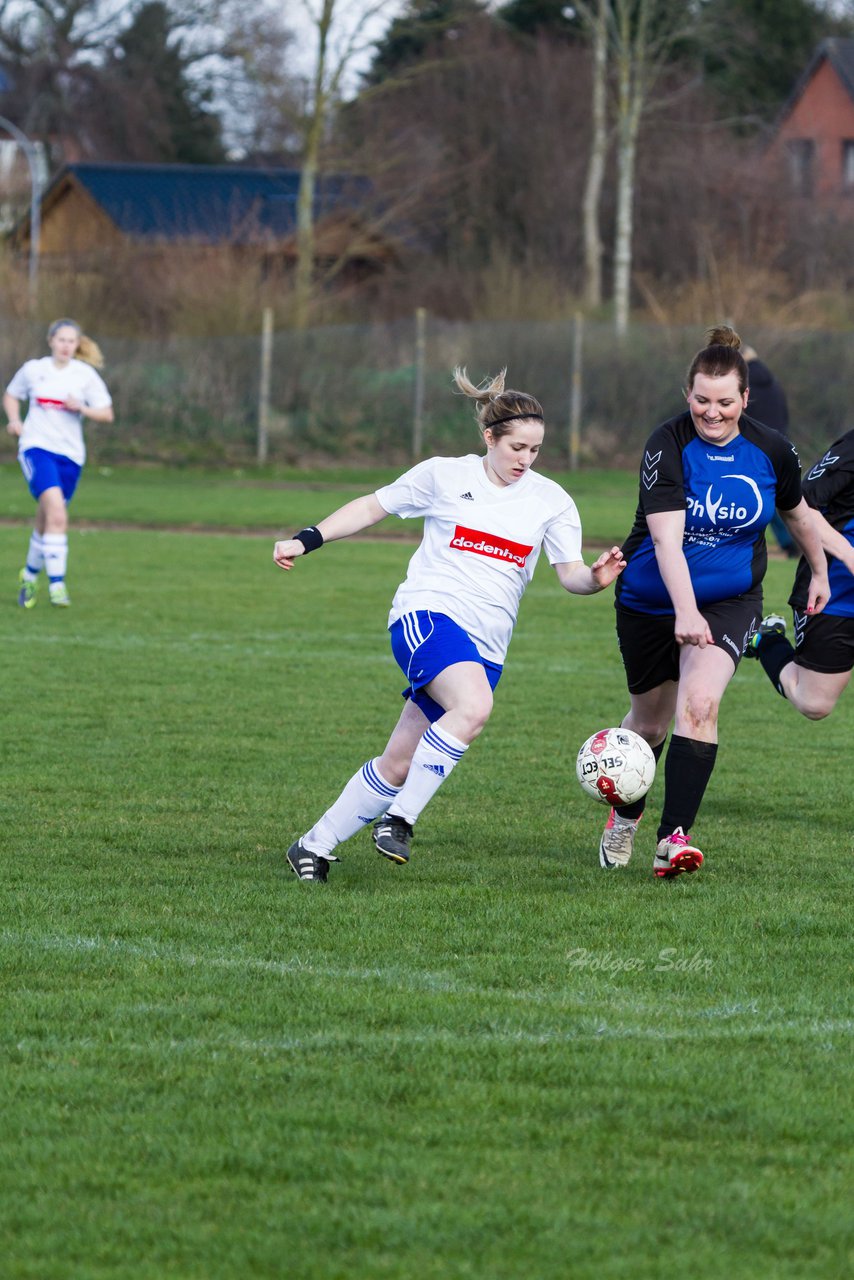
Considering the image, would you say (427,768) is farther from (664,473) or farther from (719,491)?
(719,491)

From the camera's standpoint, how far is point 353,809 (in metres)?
5.94

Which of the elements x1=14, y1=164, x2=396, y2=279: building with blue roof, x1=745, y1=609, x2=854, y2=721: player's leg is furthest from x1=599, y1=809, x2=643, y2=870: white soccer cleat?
x1=14, y1=164, x2=396, y2=279: building with blue roof

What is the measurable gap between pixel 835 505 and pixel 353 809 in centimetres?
227

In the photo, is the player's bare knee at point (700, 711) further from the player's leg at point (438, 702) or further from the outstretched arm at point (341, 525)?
the outstretched arm at point (341, 525)

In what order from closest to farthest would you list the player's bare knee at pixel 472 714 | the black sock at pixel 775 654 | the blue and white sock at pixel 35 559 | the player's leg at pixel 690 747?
the player's bare knee at pixel 472 714 → the player's leg at pixel 690 747 → the black sock at pixel 775 654 → the blue and white sock at pixel 35 559

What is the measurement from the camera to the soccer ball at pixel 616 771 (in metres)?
6.11

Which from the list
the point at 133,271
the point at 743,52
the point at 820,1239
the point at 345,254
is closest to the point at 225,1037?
the point at 820,1239

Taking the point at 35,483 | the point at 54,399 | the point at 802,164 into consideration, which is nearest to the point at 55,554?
the point at 35,483

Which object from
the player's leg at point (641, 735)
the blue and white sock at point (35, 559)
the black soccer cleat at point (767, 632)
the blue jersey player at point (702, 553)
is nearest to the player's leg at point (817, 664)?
the black soccer cleat at point (767, 632)

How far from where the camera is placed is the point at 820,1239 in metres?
3.18

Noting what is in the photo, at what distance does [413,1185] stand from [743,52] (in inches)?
2059

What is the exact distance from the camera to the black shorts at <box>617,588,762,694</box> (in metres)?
6.19

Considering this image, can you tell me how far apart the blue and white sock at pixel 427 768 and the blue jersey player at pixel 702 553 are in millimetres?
766

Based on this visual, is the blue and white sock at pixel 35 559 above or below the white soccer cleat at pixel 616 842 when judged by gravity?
below
